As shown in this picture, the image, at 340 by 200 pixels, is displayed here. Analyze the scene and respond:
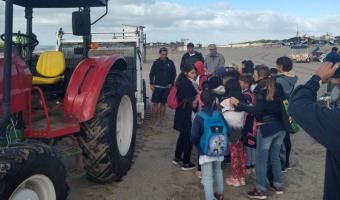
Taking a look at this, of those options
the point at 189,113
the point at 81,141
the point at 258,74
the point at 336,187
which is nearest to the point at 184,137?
the point at 189,113

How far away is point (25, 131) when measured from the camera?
3.44m

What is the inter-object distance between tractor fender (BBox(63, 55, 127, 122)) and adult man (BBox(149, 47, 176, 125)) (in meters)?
3.37

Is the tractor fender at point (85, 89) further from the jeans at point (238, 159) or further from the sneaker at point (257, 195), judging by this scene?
the sneaker at point (257, 195)

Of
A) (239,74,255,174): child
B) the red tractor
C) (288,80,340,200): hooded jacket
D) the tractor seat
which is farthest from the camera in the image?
(239,74,255,174): child

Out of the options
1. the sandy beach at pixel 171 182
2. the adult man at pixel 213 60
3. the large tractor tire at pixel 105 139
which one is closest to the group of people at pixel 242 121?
the sandy beach at pixel 171 182

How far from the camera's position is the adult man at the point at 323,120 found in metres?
1.64

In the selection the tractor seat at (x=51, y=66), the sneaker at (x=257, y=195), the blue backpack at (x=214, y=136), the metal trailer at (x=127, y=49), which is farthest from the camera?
the metal trailer at (x=127, y=49)

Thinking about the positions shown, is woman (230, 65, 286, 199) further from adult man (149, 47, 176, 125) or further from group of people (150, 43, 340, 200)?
adult man (149, 47, 176, 125)

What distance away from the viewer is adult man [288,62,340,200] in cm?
164

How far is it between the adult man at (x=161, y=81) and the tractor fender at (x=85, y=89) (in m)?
3.37

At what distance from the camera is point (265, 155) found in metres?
4.00

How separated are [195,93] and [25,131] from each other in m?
2.18

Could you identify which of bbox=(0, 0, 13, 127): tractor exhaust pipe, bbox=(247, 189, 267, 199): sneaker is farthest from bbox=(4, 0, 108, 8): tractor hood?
bbox=(247, 189, 267, 199): sneaker

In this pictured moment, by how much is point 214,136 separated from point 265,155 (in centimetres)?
67
